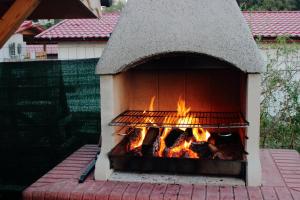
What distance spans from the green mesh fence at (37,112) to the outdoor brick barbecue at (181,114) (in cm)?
108

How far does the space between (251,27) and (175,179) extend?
7.28 metres

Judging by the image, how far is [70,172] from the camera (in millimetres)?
3518

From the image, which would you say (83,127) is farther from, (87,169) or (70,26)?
(70,26)

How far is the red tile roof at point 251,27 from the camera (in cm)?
1009

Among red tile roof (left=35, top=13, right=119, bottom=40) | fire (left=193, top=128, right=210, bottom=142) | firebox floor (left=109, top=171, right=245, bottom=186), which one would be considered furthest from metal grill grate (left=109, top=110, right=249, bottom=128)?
red tile roof (left=35, top=13, right=119, bottom=40)

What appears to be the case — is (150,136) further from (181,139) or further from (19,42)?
(19,42)

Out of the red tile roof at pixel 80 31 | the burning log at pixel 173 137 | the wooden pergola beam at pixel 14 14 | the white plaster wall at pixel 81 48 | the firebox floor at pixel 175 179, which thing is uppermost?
the red tile roof at pixel 80 31

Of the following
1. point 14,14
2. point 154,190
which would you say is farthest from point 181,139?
point 14,14

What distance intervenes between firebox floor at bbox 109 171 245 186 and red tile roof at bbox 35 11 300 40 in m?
7.04

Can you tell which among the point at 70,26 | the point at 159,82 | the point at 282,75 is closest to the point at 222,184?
the point at 159,82

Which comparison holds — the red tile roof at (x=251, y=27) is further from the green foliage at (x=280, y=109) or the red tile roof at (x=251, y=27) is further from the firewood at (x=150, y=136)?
the firewood at (x=150, y=136)

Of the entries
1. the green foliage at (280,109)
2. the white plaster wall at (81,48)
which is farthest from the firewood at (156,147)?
the white plaster wall at (81,48)

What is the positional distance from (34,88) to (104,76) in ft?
5.54

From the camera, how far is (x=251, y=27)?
31.6ft
